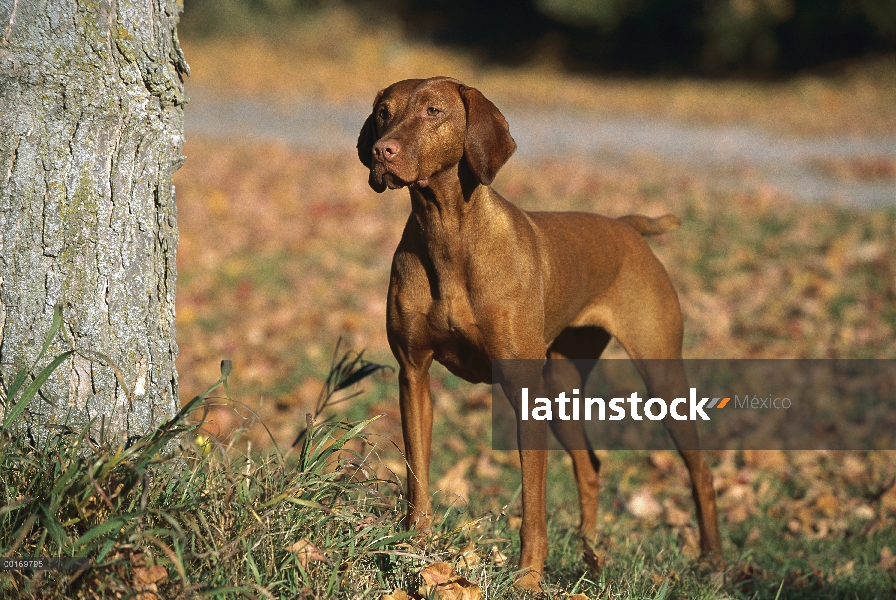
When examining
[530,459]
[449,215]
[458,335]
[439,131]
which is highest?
[439,131]

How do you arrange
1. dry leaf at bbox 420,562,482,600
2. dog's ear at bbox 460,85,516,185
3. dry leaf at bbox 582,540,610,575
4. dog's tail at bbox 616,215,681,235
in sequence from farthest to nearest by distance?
dog's tail at bbox 616,215,681,235, dry leaf at bbox 582,540,610,575, dog's ear at bbox 460,85,516,185, dry leaf at bbox 420,562,482,600

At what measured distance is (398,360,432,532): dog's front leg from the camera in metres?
3.55

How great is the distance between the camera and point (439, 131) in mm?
3322

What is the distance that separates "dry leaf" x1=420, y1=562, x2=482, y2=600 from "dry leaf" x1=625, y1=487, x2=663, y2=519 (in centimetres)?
230

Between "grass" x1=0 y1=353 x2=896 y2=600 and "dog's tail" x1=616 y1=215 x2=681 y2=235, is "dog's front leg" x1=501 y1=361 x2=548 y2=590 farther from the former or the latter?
"dog's tail" x1=616 y1=215 x2=681 y2=235

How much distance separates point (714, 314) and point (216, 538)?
595cm

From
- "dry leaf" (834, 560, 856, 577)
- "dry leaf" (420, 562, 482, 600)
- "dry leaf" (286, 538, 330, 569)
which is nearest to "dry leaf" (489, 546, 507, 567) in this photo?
"dry leaf" (420, 562, 482, 600)

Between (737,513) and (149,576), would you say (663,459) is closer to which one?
(737,513)

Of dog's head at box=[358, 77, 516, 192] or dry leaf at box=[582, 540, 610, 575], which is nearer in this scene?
dog's head at box=[358, 77, 516, 192]

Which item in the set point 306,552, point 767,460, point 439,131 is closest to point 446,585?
point 306,552

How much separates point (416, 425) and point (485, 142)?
3.66 ft

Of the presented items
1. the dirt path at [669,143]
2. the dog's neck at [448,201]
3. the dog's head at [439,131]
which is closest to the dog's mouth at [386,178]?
the dog's head at [439,131]

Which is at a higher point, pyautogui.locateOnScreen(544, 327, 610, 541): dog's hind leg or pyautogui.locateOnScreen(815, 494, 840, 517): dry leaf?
pyautogui.locateOnScreen(544, 327, 610, 541): dog's hind leg

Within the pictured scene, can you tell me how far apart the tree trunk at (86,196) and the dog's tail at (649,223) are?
2346 millimetres
